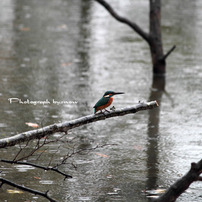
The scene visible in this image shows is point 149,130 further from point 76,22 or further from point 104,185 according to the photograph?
point 76,22

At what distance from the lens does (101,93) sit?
860cm

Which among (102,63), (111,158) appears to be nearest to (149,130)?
(111,158)

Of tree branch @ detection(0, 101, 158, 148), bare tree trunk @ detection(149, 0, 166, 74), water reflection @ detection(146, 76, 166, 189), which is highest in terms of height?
bare tree trunk @ detection(149, 0, 166, 74)

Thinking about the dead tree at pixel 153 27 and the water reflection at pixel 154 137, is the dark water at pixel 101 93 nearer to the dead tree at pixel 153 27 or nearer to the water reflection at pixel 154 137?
the water reflection at pixel 154 137

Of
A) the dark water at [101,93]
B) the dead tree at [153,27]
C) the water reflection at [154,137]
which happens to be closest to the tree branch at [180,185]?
the dark water at [101,93]

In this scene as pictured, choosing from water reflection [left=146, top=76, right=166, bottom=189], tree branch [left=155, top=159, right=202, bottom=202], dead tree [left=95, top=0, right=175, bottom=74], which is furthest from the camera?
dead tree [left=95, top=0, right=175, bottom=74]

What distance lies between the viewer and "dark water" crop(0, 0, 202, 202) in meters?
5.12

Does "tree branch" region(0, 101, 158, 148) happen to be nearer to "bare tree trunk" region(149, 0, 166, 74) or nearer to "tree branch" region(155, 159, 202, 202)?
"tree branch" region(155, 159, 202, 202)

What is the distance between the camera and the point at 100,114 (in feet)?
16.5

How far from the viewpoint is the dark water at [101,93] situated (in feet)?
16.8

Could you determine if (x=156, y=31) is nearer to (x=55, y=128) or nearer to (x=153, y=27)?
(x=153, y=27)

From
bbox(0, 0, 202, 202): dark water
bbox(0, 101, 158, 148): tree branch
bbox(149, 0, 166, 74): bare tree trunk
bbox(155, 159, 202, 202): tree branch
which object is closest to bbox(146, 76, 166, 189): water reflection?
bbox(0, 0, 202, 202): dark water

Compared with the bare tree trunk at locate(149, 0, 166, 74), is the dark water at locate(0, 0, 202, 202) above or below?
below

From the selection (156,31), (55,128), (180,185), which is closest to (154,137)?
(55,128)
